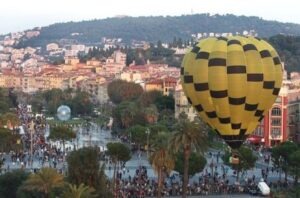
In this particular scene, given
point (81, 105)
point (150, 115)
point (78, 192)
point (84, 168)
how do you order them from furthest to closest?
1. point (81, 105)
2. point (150, 115)
3. point (84, 168)
4. point (78, 192)

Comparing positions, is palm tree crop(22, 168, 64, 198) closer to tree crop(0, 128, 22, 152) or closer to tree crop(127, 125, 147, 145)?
tree crop(0, 128, 22, 152)

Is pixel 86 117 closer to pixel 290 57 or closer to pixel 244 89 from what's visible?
pixel 290 57

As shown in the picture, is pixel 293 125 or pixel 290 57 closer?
pixel 293 125

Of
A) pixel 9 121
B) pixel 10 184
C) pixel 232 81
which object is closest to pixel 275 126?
pixel 9 121

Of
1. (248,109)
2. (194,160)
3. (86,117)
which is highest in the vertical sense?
(248,109)

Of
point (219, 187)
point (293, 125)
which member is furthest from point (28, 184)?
point (293, 125)

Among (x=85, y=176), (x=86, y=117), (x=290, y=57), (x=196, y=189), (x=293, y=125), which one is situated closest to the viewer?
(x=85, y=176)

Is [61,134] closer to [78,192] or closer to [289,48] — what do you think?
[78,192]
